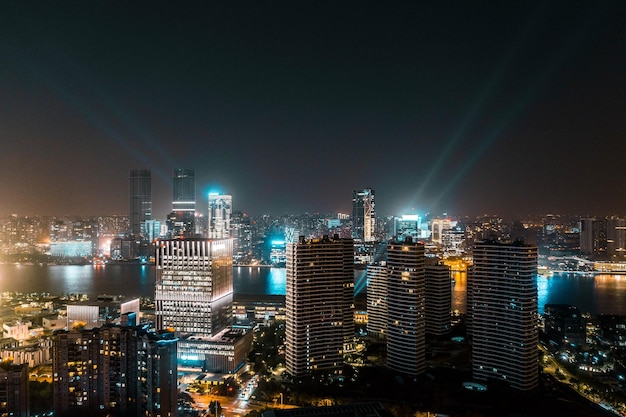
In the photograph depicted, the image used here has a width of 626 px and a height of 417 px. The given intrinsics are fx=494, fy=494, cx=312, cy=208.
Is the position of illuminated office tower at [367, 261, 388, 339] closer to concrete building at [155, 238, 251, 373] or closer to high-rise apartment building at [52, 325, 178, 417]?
concrete building at [155, 238, 251, 373]

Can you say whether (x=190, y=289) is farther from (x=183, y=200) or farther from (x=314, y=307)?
(x=183, y=200)

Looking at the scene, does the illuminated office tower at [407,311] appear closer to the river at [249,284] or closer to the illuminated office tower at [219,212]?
the river at [249,284]

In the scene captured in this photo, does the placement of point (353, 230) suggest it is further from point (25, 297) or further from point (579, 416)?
point (579, 416)

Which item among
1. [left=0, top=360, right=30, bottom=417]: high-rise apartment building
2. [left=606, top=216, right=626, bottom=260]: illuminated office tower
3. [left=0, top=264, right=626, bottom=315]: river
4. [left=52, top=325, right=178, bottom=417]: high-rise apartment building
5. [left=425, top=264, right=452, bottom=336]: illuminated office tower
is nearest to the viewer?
[left=0, top=360, right=30, bottom=417]: high-rise apartment building

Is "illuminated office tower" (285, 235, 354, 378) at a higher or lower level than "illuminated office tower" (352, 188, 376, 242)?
lower

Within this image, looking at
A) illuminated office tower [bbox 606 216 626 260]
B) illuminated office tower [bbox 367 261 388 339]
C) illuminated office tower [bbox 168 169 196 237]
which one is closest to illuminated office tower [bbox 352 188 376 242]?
illuminated office tower [bbox 168 169 196 237]

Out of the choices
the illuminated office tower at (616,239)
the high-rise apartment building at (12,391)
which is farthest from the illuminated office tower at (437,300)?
the illuminated office tower at (616,239)

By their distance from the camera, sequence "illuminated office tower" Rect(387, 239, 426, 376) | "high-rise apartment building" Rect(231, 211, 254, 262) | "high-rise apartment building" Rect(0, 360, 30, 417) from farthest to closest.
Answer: "high-rise apartment building" Rect(231, 211, 254, 262) < "illuminated office tower" Rect(387, 239, 426, 376) < "high-rise apartment building" Rect(0, 360, 30, 417)
